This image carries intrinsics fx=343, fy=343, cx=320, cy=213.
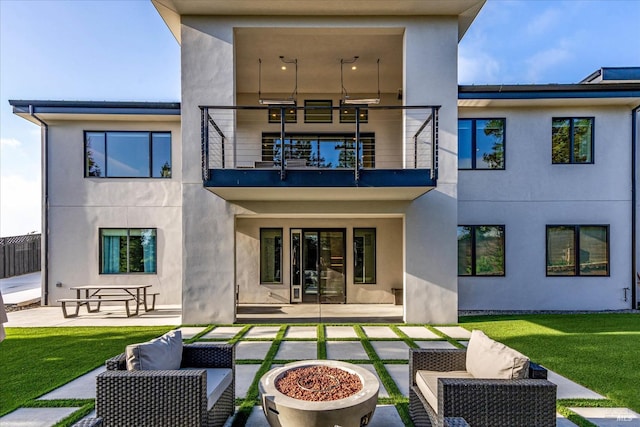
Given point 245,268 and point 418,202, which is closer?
point 418,202

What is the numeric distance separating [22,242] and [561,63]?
168ft

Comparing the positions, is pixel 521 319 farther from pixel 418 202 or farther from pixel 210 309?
pixel 210 309

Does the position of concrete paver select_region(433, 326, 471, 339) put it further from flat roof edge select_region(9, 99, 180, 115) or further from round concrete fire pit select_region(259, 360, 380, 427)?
flat roof edge select_region(9, 99, 180, 115)

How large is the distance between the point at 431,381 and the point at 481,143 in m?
7.74

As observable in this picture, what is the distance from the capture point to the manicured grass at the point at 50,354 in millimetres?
4328

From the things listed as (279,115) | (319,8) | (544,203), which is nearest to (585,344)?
(544,203)

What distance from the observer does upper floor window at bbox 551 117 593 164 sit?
30.4 ft

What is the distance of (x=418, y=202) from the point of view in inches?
306

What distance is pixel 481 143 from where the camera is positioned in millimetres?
9305

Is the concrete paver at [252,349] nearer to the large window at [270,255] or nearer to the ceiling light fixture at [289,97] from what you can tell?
the large window at [270,255]

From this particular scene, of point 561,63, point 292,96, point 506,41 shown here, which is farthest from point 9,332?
point 561,63

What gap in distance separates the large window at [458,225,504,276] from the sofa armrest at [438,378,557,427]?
678cm

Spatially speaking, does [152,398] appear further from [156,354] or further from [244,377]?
[244,377]

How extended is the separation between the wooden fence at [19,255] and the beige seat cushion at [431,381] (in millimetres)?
16093
